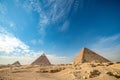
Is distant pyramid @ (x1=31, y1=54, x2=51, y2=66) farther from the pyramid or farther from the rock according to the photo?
the rock

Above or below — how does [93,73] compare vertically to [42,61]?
below

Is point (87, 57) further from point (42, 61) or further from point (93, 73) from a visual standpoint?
point (93, 73)

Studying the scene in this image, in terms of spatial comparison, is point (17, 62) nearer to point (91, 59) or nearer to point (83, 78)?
point (91, 59)

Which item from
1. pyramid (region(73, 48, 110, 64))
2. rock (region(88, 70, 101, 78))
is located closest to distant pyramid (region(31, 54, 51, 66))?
pyramid (region(73, 48, 110, 64))

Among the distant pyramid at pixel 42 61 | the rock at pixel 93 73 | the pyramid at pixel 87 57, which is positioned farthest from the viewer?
the distant pyramid at pixel 42 61

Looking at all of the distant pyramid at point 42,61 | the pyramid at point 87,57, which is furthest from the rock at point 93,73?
the distant pyramid at point 42,61

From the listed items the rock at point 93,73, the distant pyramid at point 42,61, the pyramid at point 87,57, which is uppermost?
the distant pyramid at point 42,61

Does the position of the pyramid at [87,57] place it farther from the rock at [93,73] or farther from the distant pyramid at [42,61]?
the rock at [93,73]

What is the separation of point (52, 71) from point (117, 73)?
813cm

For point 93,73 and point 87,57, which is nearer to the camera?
point 93,73

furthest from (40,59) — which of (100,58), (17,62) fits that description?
(17,62)

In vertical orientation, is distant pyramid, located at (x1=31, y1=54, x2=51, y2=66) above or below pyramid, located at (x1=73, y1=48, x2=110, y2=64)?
above

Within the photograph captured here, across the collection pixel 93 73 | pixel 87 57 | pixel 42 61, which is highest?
pixel 42 61

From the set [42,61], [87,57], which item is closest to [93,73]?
[87,57]
